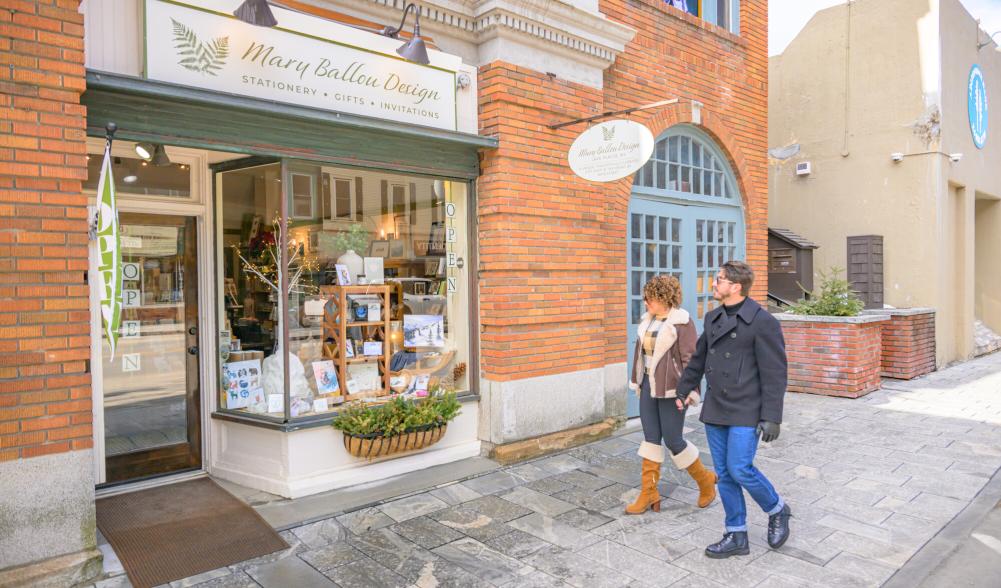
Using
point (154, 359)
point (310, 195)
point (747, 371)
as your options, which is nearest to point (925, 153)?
point (747, 371)

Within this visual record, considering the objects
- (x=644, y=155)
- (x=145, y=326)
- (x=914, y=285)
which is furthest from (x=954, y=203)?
(x=145, y=326)

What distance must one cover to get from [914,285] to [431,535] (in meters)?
11.0

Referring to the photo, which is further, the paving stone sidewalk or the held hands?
the held hands

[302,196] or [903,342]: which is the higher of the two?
[302,196]

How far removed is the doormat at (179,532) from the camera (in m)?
4.19

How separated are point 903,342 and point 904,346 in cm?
7

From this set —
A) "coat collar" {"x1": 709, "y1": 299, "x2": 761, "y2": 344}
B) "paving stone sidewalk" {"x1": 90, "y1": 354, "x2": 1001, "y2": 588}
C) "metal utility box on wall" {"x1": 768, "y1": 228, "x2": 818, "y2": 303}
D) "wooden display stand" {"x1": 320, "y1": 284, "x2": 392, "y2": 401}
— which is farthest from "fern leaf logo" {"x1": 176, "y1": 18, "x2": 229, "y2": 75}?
"metal utility box on wall" {"x1": 768, "y1": 228, "x2": 818, "y2": 303}

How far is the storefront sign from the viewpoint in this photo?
4598 mm

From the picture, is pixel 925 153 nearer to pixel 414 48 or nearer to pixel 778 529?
pixel 778 529

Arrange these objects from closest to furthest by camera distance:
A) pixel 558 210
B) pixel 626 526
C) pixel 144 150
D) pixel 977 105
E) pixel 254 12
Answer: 1. pixel 254 12
2. pixel 626 526
3. pixel 144 150
4. pixel 558 210
5. pixel 977 105

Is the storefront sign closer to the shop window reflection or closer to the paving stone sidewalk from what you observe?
the shop window reflection

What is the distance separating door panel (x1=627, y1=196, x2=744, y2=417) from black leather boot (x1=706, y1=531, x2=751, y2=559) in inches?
145

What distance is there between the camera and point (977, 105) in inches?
558

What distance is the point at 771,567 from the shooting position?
4.18 m
